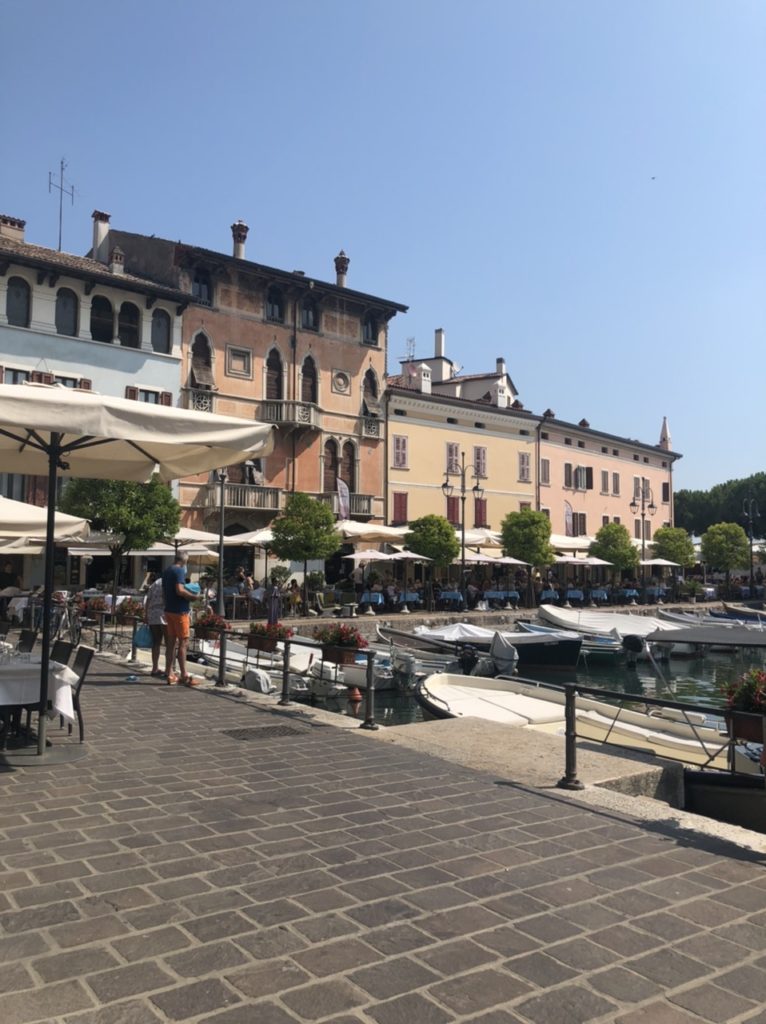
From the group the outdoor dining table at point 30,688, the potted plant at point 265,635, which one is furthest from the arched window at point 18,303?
the outdoor dining table at point 30,688

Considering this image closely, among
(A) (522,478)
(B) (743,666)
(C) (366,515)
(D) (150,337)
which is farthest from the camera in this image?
(A) (522,478)

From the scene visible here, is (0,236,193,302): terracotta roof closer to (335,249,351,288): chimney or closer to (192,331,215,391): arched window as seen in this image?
(192,331,215,391): arched window

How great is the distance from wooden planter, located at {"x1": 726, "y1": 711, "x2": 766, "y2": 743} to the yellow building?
33.3 metres

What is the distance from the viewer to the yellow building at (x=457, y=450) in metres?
43.0

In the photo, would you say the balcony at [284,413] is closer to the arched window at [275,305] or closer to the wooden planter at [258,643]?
the arched window at [275,305]

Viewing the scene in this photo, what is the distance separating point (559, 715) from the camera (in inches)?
510

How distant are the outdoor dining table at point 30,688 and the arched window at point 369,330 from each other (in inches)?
1433

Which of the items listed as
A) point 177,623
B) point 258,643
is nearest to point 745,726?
point 177,623

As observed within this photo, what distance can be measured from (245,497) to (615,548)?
21.8m

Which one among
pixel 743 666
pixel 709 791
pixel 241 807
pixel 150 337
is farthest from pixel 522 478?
pixel 241 807

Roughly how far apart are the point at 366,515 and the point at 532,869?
36012 mm

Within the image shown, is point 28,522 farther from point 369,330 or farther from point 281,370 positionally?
point 369,330

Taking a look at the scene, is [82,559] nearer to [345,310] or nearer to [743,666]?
[345,310]

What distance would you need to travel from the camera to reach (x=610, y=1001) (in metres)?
3.22
